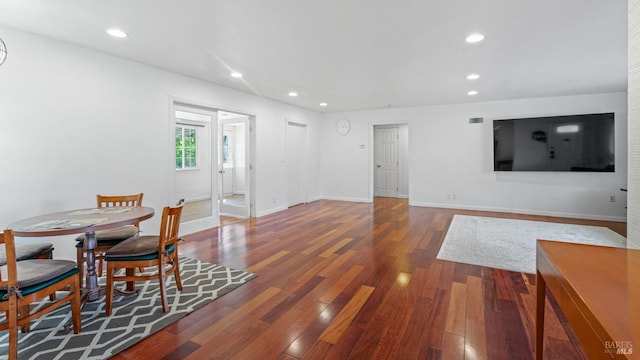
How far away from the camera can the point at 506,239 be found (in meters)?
4.17

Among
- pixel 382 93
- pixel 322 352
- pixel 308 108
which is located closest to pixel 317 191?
pixel 308 108

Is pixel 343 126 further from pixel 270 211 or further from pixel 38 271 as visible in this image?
pixel 38 271

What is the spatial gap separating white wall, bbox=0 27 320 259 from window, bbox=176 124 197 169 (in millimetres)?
501

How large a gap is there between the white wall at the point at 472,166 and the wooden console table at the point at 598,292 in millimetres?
5891

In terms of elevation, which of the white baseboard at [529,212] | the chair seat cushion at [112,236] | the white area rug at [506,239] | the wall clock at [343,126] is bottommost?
the white area rug at [506,239]

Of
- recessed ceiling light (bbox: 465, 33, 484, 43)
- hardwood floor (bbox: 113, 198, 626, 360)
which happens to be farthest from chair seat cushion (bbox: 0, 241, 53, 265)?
recessed ceiling light (bbox: 465, 33, 484, 43)

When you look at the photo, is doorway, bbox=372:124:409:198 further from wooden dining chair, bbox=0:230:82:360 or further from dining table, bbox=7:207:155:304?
Result: wooden dining chair, bbox=0:230:82:360

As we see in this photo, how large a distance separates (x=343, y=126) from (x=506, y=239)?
4841 mm

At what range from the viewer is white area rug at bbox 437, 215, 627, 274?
335cm

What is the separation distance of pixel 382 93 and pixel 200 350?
5.10 m

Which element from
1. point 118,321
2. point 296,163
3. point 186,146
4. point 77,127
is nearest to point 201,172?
point 186,146

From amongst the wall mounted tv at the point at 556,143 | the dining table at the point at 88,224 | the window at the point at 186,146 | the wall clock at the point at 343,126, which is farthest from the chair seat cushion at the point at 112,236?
the wall mounted tv at the point at 556,143

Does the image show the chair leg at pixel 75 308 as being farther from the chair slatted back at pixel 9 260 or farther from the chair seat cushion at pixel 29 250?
the chair seat cushion at pixel 29 250

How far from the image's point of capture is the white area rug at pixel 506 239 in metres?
3.35
